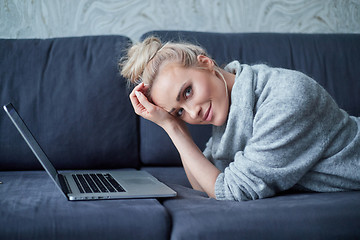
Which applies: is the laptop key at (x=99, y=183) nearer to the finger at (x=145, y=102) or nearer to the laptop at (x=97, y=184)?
the laptop at (x=97, y=184)

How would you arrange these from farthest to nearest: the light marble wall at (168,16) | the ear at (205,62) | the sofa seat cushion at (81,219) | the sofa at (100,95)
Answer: the light marble wall at (168,16), the sofa at (100,95), the ear at (205,62), the sofa seat cushion at (81,219)

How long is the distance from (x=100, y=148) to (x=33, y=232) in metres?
→ 0.73

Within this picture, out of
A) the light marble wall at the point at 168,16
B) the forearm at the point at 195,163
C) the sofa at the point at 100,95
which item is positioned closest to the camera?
Result: the forearm at the point at 195,163

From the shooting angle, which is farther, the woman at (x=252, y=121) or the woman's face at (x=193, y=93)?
the woman's face at (x=193, y=93)

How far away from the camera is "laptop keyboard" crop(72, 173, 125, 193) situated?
3.35 ft

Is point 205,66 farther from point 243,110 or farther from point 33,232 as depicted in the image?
point 33,232

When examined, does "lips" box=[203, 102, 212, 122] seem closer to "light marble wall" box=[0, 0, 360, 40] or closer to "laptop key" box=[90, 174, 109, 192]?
"laptop key" box=[90, 174, 109, 192]

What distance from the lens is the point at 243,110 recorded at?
1.10 meters

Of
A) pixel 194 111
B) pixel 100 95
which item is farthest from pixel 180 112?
pixel 100 95

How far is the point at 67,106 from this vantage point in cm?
150

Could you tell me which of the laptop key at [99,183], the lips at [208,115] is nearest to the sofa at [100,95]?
the laptop key at [99,183]

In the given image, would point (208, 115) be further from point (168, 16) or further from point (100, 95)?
point (168, 16)

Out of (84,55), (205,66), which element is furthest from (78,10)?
(205,66)

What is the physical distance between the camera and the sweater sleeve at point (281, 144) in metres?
1.00
